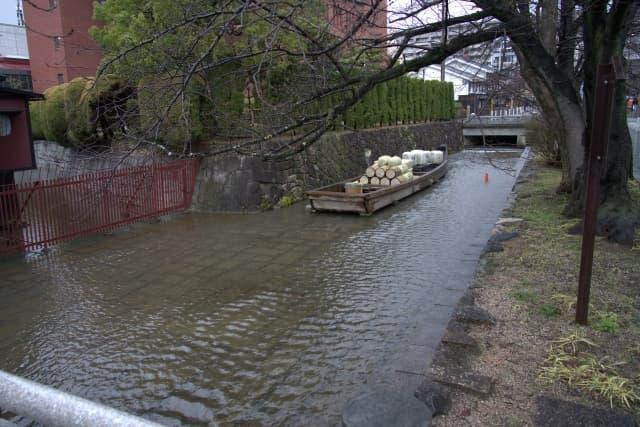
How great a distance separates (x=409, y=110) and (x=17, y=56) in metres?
25.4

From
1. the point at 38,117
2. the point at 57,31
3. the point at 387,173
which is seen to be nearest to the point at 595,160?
the point at 387,173

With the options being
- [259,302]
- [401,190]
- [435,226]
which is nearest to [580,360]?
[259,302]

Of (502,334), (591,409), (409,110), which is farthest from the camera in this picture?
(409,110)

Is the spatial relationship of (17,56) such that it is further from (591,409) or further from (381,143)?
(591,409)

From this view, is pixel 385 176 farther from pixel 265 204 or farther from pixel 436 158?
pixel 436 158

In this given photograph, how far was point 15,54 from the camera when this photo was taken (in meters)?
32.4

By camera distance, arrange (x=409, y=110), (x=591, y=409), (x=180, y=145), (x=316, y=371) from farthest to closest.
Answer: (x=409, y=110), (x=180, y=145), (x=316, y=371), (x=591, y=409)

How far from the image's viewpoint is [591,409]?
2.98 metres

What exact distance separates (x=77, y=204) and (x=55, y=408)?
8.60 metres

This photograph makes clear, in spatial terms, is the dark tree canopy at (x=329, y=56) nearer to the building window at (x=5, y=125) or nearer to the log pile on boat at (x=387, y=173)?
the building window at (x=5, y=125)

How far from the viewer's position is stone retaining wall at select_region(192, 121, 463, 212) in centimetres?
1259

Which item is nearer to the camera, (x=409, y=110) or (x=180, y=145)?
(x=180, y=145)

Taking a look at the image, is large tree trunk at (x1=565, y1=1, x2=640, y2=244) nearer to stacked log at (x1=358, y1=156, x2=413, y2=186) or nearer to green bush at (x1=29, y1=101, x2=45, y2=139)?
stacked log at (x1=358, y1=156, x2=413, y2=186)

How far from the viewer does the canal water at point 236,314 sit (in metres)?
4.24
